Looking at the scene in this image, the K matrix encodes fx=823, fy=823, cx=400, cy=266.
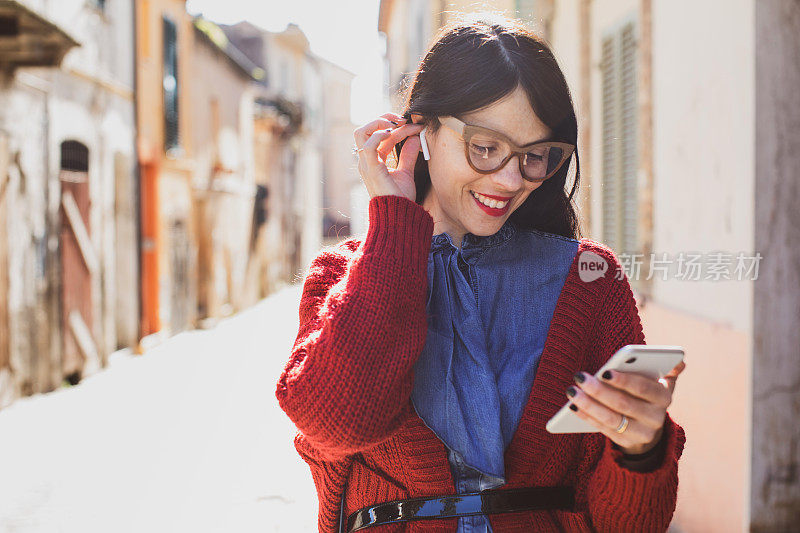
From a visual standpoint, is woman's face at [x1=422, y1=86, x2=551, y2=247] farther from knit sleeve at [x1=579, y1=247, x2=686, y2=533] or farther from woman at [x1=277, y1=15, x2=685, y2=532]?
knit sleeve at [x1=579, y1=247, x2=686, y2=533]

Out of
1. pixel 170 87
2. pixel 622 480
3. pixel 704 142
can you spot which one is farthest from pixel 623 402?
pixel 170 87

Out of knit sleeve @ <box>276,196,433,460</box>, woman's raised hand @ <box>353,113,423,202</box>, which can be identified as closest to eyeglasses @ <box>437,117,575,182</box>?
woman's raised hand @ <box>353,113,423,202</box>

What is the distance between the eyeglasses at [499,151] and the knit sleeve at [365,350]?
229 mm

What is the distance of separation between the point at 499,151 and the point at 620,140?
17.0ft

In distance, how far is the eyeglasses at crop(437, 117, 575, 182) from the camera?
179 centimetres

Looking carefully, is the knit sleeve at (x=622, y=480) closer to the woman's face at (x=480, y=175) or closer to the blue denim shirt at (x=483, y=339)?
the blue denim shirt at (x=483, y=339)

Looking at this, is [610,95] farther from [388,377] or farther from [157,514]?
[388,377]

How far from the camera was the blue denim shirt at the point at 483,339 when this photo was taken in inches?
65.6

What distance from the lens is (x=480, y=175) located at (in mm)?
1831

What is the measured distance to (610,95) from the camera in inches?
274

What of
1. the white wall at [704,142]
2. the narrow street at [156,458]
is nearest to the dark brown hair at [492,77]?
the white wall at [704,142]

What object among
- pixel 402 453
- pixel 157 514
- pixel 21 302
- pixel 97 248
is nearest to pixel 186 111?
pixel 97 248

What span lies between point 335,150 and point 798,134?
1647 inches

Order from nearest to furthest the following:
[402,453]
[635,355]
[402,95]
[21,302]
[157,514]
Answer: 1. [635,355]
2. [402,453]
3. [402,95]
4. [157,514]
5. [21,302]
